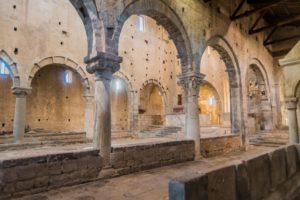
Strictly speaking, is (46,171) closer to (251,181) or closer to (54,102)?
(251,181)

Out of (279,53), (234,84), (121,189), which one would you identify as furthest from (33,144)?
(279,53)

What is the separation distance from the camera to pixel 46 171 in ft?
12.3

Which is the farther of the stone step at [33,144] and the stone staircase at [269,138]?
the stone staircase at [269,138]

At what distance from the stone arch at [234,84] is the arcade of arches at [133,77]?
44 millimetres

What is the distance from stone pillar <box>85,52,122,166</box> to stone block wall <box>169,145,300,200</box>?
111 inches

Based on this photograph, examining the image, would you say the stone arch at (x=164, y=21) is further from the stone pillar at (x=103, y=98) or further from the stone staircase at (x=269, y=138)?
the stone staircase at (x=269, y=138)

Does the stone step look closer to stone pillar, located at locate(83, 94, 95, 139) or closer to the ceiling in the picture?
stone pillar, located at locate(83, 94, 95, 139)

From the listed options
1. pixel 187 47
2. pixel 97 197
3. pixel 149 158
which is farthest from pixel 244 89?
pixel 97 197

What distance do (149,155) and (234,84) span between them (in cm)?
621

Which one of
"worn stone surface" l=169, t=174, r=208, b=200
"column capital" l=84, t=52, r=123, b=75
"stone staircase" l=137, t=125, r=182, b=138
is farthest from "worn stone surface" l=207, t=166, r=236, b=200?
"stone staircase" l=137, t=125, r=182, b=138

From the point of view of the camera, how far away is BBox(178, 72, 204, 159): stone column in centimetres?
692

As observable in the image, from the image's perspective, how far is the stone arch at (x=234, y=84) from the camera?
30.5ft

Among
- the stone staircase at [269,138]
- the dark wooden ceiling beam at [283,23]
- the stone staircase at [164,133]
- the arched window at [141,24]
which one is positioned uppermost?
the arched window at [141,24]

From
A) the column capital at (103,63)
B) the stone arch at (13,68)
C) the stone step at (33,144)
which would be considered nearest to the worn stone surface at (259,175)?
the column capital at (103,63)
